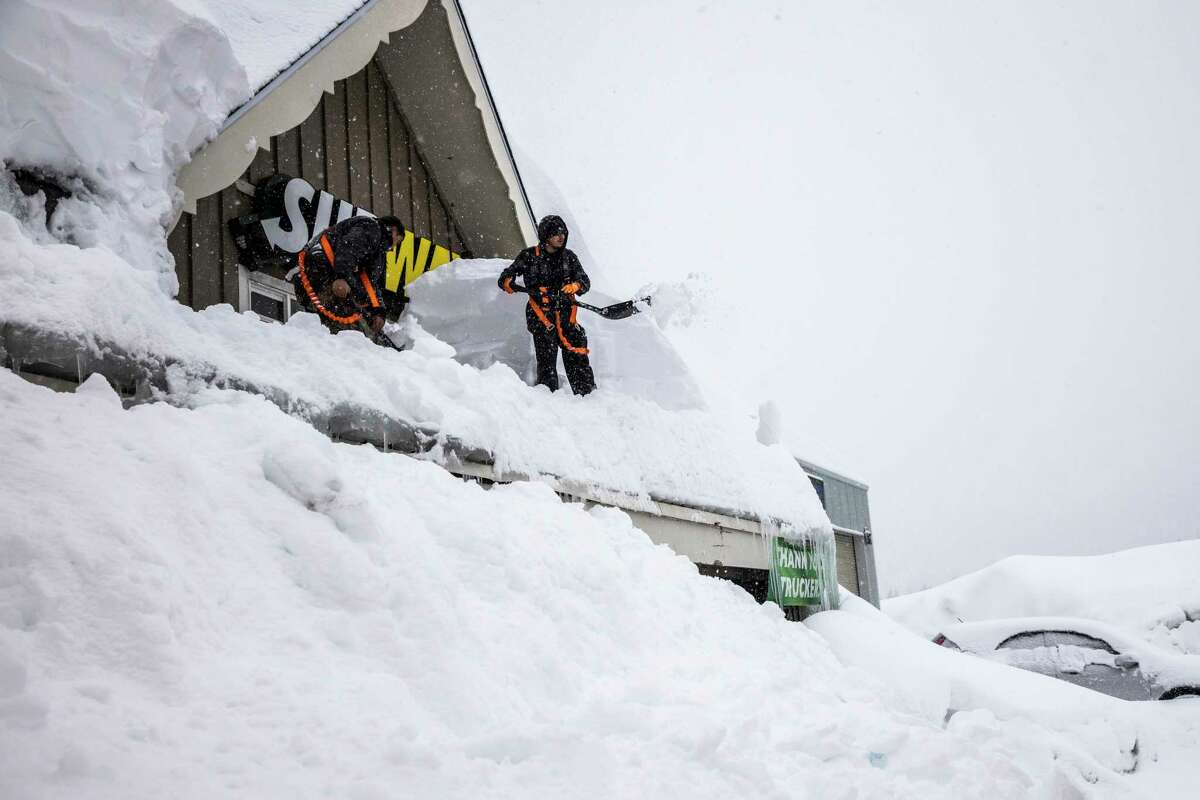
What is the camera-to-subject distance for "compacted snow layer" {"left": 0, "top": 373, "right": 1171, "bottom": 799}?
5.86ft

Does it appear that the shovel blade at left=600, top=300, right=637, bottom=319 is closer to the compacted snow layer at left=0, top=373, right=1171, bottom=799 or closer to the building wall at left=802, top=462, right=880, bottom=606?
the compacted snow layer at left=0, top=373, right=1171, bottom=799

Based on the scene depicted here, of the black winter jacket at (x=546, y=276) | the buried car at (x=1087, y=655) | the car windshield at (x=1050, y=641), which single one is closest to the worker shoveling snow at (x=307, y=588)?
the black winter jacket at (x=546, y=276)

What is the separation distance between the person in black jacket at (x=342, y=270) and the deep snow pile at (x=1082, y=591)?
1549 centimetres

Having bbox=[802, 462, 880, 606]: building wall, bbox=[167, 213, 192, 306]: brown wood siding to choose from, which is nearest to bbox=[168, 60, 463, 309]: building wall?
bbox=[167, 213, 192, 306]: brown wood siding

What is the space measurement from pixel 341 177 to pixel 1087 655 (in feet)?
32.2

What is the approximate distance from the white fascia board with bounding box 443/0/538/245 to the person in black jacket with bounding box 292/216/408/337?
9.29ft

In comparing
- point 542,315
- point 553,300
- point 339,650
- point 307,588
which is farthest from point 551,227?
point 339,650

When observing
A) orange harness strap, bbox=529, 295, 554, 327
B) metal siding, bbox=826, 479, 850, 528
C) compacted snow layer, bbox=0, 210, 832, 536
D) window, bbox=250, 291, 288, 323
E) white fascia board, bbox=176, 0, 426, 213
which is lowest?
compacted snow layer, bbox=0, 210, 832, 536

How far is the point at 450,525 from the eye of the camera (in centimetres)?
351

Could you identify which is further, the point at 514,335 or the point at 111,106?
the point at 514,335

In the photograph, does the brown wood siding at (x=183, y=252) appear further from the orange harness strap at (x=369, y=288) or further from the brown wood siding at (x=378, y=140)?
the brown wood siding at (x=378, y=140)

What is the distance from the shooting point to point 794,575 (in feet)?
23.8

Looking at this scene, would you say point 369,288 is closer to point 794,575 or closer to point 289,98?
point 289,98

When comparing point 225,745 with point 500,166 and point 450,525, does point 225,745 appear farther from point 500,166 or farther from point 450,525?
point 500,166
